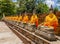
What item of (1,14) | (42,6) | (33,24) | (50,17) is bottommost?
(1,14)

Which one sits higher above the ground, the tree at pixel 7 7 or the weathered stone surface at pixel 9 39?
the weathered stone surface at pixel 9 39

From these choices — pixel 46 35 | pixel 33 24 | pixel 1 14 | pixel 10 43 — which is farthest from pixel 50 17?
pixel 1 14

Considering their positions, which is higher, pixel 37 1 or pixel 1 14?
pixel 37 1

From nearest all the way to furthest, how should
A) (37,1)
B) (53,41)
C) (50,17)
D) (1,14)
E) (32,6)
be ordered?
1. (53,41)
2. (50,17)
3. (32,6)
4. (37,1)
5. (1,14)

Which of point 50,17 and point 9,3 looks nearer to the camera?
point 50,17

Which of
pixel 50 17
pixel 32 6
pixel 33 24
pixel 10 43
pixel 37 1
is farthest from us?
pixel 37 1

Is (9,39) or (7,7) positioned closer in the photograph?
(9,39)

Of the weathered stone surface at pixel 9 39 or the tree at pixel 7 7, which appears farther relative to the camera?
the tree at pixel 7 7

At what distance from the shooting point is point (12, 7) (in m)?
50.3

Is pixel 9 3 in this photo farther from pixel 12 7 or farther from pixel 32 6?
pixel 32 6

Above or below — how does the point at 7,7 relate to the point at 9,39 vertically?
below

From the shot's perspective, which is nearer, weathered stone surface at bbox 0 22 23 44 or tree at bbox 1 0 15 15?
weathered stone surface at bbox 0 22 23 44

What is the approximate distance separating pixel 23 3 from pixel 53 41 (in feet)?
115

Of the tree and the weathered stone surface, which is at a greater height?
the weathered stone surface
